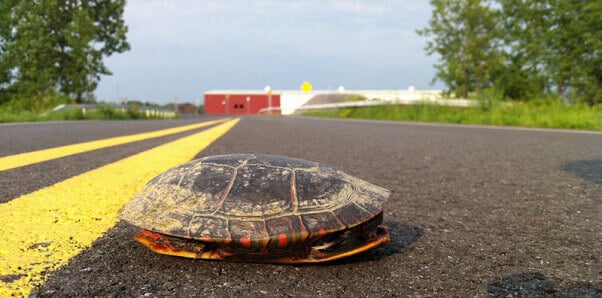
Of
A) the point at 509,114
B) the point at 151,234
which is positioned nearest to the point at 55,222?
the point at 151,234

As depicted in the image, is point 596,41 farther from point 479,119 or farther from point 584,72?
point 479,119

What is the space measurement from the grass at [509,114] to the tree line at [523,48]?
2678 mm

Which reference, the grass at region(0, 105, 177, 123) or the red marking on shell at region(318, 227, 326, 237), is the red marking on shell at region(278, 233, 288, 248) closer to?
the red marking on shell at region(318, 227, 326, 237)

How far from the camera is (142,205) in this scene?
172 cm

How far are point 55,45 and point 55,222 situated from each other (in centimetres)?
3793

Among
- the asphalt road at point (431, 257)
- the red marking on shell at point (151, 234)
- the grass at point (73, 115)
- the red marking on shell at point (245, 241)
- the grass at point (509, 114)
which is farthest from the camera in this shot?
the grass at point (73, 115)

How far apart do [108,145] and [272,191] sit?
441 cm

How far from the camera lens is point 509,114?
45.6 feet

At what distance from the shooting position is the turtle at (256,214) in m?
1.50

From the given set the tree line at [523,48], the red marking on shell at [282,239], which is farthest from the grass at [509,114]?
the red marking on shell at [282,239]

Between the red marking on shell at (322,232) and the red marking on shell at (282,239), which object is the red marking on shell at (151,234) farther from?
the red marking on shell at (322,232)

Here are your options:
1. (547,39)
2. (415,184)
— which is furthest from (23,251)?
(547,39)

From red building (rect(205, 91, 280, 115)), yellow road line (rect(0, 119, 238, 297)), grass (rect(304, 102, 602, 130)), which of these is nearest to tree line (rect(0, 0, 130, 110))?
grass (rect(304, 102, 602, 130))

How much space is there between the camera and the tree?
2758 cm
